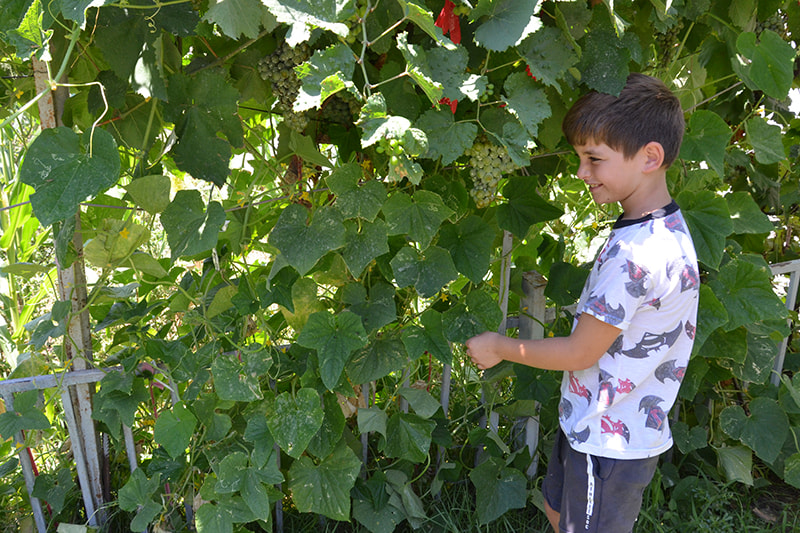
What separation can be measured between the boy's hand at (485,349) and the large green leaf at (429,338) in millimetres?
55

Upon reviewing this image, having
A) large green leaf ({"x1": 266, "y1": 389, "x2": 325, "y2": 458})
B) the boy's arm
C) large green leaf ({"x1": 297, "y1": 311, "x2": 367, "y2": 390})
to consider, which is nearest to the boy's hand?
the boy's arm

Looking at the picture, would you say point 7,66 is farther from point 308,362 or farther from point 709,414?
point 709,414

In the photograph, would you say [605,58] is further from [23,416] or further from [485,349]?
[23,416]

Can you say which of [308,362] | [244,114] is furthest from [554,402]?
[244,114]

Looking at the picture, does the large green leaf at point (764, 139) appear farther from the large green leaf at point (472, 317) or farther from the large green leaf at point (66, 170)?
the large green leaf at point (66, 170)

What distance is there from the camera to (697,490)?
Result: 208 cm

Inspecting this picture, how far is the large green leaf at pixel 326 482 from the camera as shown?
1.63 m

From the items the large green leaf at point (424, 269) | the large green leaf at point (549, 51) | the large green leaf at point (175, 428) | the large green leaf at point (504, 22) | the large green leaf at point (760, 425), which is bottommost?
the large green leaf at point (760, 425)

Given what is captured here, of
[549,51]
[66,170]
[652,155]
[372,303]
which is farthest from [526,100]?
[66,170]

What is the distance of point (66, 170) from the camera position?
116cm

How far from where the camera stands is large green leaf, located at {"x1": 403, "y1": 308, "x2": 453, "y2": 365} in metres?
1.51

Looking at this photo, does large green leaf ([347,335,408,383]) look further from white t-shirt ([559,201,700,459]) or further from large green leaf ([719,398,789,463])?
large green leaf ([719,398,789,463])

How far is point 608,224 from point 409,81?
3.37ft

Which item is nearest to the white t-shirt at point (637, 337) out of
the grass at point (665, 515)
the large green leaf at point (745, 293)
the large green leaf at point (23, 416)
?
the large green leaf at point (745, 293)
